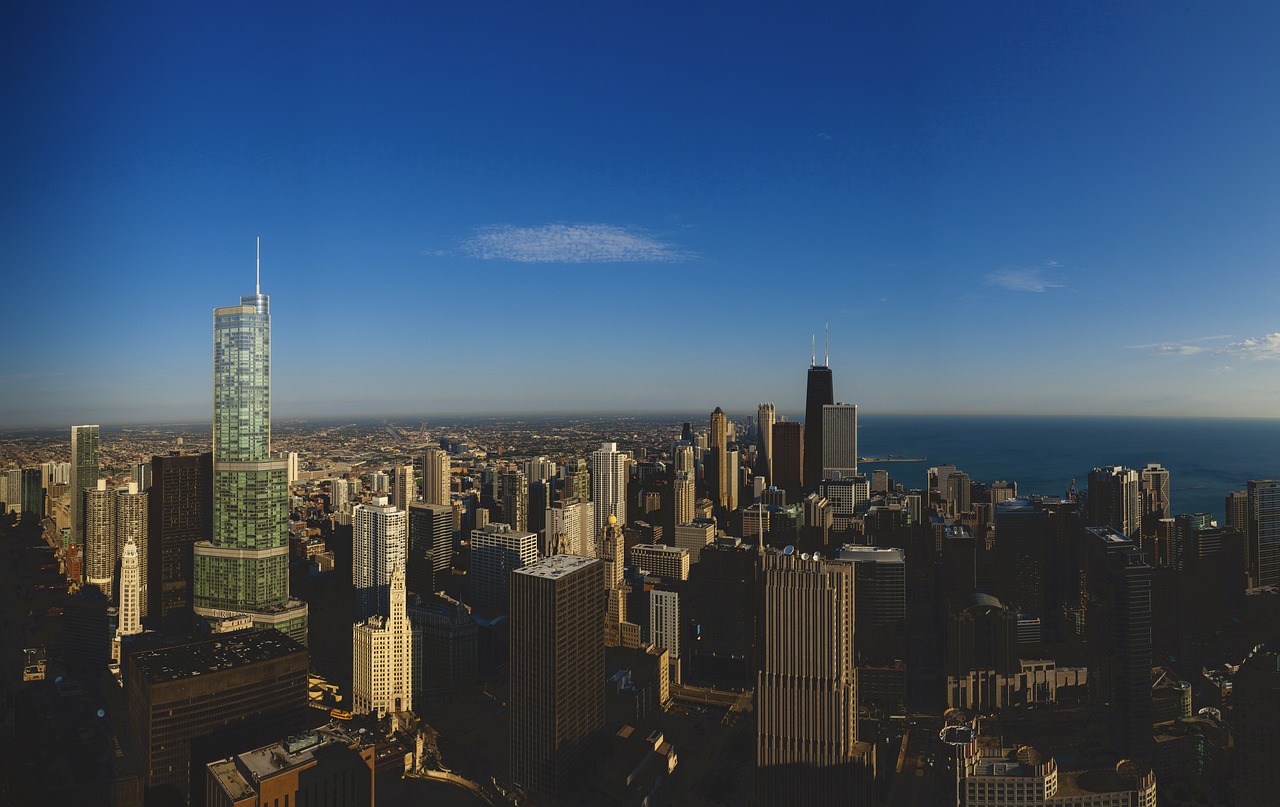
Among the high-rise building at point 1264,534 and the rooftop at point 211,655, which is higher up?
the high-rise building at point 1264,534

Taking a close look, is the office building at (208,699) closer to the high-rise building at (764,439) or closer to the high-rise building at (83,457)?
the high-rise building at (83,457)

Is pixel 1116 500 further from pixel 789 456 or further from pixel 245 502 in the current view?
pixel 245 502

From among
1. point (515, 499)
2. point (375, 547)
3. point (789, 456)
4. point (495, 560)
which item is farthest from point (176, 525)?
point (789, 456)

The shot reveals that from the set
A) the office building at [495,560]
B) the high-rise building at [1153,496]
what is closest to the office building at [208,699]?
the office building at [495,560]

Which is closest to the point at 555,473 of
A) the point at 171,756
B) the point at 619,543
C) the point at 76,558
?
the point at 619,543

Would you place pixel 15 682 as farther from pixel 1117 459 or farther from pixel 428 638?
pixel 1117 459

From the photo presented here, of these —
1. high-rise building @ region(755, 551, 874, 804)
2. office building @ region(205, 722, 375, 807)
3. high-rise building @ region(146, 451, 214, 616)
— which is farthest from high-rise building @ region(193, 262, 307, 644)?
high-rise building @ region(755, 551, 874, 804)

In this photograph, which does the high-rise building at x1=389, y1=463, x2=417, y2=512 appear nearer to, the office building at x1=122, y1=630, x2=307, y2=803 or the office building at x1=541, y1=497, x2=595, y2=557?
the office building at x1=541, y1=497, x2=595, y2=557
